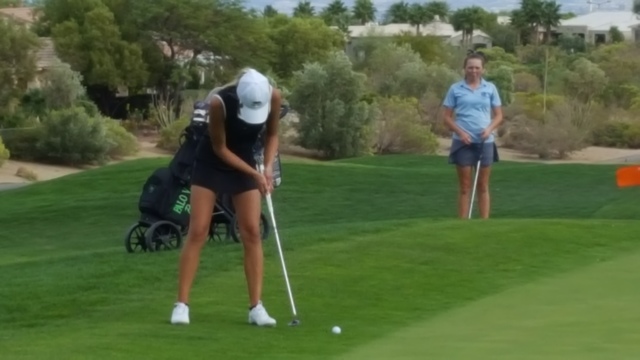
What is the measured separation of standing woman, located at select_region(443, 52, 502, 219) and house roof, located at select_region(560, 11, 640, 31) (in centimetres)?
9599

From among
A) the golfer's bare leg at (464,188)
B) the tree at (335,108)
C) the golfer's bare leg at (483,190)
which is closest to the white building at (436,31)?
the tree at (335,108)

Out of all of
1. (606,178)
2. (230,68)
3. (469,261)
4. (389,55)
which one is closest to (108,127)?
(230,68)

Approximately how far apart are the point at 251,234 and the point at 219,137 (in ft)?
2.13

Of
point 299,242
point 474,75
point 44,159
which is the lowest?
point 44,159

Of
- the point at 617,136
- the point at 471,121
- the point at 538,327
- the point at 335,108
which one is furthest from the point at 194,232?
the point at 617,136

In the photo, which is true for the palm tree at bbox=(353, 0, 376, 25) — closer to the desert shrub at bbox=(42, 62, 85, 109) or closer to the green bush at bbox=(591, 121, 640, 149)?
the green bush at bbox=(591, 121, 640, 149)

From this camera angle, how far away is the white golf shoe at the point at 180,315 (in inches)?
297

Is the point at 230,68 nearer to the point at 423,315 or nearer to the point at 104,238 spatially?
the point at 104,238

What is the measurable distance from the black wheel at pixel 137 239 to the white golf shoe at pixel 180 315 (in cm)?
→ 433

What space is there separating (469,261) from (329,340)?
311 cm

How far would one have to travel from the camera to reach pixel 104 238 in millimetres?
17141

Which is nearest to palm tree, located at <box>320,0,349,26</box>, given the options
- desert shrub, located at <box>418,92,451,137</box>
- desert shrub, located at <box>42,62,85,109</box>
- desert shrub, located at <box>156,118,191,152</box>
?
desert shrub, located at <box>418,92,451,137</box>

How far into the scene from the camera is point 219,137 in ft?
24.1

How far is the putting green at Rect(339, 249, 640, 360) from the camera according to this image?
6.48 meters
